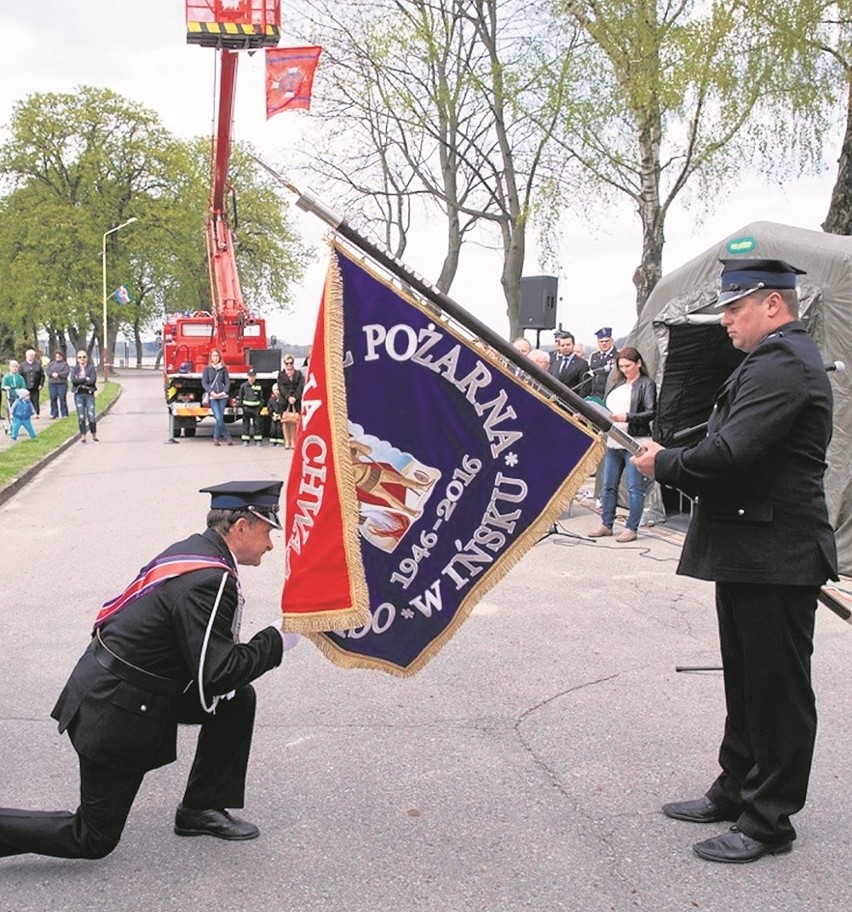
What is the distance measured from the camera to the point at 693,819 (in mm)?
3818

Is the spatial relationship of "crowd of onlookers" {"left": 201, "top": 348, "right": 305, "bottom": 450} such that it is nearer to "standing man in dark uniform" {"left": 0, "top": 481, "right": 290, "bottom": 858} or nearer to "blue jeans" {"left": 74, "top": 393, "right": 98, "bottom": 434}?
"blue jeans" {"left": 74, "top": 393, "right": 98, "bottom": 434}

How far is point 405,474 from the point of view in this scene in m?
3.56

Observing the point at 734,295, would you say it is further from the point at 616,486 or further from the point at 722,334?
the point at 616,486

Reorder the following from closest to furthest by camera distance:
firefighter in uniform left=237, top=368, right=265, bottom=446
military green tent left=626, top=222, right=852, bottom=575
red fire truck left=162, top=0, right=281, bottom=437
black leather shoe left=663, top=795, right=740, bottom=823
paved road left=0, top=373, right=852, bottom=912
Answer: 1. paved road left=0, top=373, right=852, bottom=912
2. black leather shoe left=663, top=795, right=740, bottom=823
3. military green tent left=626, top=222, right=852, bottom=575
4. red fire truck left=162, top=0, right=281, bottom=437
5. firefighter in uniform left=237, top=368, right=265, bottom=446

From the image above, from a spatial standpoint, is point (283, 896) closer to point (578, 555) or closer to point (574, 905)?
point (574, 905)

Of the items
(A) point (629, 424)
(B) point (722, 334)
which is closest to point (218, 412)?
(A) point (629, 424)

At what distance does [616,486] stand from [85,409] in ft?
47.1

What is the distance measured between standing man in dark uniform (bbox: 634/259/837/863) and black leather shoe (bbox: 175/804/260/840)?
5.36 feet

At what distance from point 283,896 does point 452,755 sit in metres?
1.35

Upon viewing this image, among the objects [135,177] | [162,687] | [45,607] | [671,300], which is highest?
[135,177]

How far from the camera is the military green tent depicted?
27.6 ft

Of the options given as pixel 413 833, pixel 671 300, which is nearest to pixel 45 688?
pixel 413 833

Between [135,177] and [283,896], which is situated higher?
[135,177]

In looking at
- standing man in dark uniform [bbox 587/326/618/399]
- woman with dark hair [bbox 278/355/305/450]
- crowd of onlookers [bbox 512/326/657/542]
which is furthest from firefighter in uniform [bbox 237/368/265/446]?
crowd of onlookers [bbox 512/326/657/542]
